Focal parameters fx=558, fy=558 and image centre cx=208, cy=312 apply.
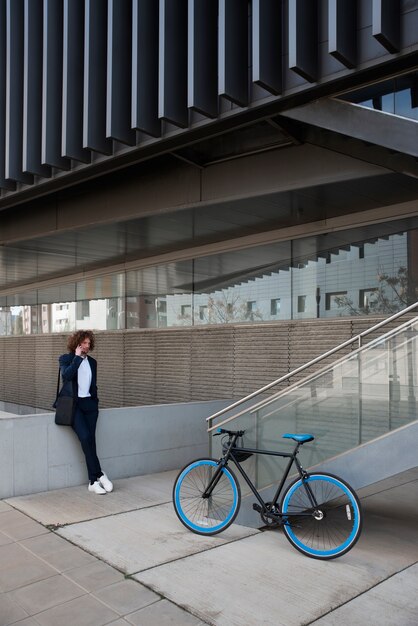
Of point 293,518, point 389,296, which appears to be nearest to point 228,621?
point 293,518

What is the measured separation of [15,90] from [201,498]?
8608 mm

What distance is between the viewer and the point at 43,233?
41.7 ft

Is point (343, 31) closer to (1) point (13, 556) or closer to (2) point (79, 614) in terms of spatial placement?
(2) point (79, 614)

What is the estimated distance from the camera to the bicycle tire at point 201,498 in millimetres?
5590

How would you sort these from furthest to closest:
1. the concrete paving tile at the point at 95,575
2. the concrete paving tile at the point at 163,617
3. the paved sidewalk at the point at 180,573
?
the concrete paving tile at the point at 95,575 → the paved sidewalk at the point at 180,573 → the concrete paving tile at the point at 163,617

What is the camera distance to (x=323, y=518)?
4.89 meters

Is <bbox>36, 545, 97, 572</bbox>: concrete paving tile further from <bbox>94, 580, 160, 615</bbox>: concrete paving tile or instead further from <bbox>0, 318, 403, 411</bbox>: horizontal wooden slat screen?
<bbox>0, 318, 403, 411</bbox>: horizontal wooden slat screen

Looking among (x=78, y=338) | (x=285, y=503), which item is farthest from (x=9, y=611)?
(x=78, y=338)

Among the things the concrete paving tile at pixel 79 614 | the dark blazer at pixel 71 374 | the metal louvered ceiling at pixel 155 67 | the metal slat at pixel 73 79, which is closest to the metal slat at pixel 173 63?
the metal louvered ceiling at pixel 155 67

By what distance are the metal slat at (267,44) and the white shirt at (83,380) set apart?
4138mm

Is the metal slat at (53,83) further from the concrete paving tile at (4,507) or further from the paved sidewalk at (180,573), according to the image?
the paved sidewalk at (180,573)

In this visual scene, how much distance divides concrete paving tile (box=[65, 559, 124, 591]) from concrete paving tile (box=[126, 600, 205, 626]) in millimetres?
547

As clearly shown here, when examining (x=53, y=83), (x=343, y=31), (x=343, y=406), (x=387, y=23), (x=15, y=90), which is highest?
(x=15, y=90)

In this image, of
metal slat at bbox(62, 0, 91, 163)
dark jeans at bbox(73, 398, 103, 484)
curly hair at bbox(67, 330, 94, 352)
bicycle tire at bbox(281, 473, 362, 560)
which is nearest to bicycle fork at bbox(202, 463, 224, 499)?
bicycle tire at bbox(281, 473, 362, 560)
